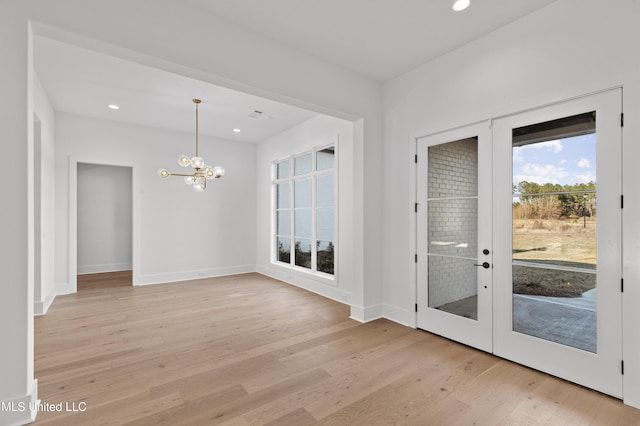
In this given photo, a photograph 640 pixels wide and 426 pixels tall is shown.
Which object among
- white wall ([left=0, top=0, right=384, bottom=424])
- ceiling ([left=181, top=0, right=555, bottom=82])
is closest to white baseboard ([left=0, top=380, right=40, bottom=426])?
white wall ([left=0, top=0, right=384, bottom=424])

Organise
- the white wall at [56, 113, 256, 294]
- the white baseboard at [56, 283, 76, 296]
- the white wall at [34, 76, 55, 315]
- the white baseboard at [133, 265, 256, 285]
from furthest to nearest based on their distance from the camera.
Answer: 1. the white baseboard at [133, 265, 256, 285]
2. the white wall at [56, 113, 256, 294]
3. the white baseboard at [56, 283, 76, 296]
4. the white wall at [34, 76, 55, 315]

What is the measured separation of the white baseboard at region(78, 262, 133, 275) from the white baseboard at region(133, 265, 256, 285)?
236 cm

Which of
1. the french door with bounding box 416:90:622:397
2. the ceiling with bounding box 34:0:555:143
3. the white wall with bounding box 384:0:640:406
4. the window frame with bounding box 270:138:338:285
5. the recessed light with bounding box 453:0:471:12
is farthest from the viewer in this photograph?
the window frame with bounding box 270:138:338:285

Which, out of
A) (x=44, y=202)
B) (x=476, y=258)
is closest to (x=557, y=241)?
(x=476, y=258)

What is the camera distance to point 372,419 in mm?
2066

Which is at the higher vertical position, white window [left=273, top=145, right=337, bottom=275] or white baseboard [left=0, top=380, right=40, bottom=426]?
white window [left=273, top=145, right=337, bottom=275]

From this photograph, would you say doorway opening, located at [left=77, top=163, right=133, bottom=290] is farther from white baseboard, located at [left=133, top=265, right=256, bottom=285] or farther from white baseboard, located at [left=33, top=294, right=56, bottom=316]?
white baseboard, located at [left=33, top=294, right=56, bottom=316]

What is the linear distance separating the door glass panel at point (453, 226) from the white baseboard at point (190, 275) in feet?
16.2

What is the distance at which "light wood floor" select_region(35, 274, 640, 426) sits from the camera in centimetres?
211

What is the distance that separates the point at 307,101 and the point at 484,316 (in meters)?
3.00

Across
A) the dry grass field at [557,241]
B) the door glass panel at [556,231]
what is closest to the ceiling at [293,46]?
the door glass panel at [556,231]

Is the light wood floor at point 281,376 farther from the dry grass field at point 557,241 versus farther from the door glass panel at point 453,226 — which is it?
the dry grass field at point 557,241

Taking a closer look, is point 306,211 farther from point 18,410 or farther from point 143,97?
point 18,410

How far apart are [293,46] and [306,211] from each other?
→ 10.8ft
